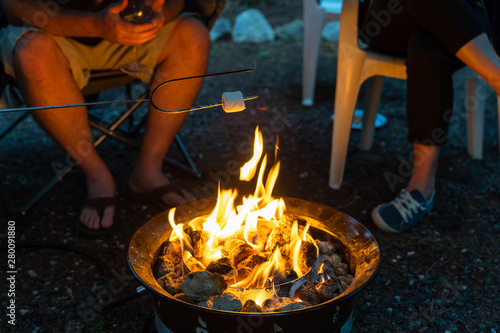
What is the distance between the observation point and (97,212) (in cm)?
209

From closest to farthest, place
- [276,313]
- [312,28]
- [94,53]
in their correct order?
[276,313], [94,53], [312,28]

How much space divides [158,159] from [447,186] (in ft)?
4.74

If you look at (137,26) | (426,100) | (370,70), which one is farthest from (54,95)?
(426,100)

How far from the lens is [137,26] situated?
1.83 metres

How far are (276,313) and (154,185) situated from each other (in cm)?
126

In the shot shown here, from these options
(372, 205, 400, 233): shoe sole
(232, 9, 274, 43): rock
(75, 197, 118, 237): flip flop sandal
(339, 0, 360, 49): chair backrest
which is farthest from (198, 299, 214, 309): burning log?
(232, 9, 274, 43): rock

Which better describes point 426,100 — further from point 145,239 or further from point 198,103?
point 198,103

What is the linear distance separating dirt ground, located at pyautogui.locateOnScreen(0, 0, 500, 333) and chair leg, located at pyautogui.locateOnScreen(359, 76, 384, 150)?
7cm

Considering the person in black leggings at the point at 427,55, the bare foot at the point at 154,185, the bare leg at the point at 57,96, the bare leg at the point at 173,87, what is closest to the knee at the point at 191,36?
the bare leg at the point at 173,87

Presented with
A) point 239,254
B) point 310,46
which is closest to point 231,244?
point 239,254

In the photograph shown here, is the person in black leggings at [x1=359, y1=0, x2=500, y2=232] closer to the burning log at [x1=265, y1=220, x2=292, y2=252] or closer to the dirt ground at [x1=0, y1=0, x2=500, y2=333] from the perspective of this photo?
the dirt ground at [x1=0, y1=0, x2=500, y2=333]

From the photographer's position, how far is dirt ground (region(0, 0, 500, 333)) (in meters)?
1.66

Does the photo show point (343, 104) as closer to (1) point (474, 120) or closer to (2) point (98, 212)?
(1) point (474, 120)

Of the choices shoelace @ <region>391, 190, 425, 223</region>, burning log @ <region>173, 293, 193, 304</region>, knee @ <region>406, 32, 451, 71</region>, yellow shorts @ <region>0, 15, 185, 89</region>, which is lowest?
shoelace @ <region>391, 190, 425, 223</region>
